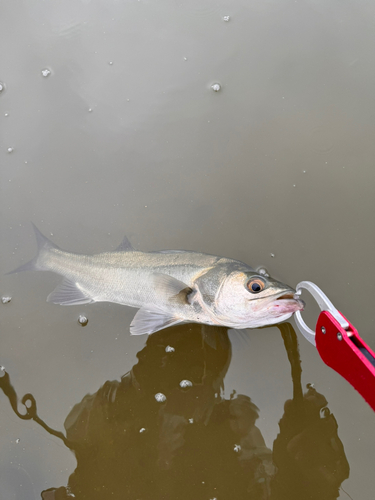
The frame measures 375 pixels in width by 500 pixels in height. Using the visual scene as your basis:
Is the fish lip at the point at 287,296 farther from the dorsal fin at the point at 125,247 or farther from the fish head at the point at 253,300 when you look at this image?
Answer: the dorsal fin at the point at 125,247

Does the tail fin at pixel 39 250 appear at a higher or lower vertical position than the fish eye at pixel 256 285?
lower

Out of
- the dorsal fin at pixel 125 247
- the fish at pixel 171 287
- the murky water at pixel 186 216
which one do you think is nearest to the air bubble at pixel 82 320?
the murky water at pixel 186 216

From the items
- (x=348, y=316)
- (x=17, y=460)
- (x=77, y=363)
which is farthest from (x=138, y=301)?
(x=348, y=316)

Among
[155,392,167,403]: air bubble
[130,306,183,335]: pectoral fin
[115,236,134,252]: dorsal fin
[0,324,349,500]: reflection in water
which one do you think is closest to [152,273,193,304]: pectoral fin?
[130,306,183,335]: pectoral fin

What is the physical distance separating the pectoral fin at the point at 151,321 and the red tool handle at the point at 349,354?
3.31 feet

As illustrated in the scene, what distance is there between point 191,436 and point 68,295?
1380 mm

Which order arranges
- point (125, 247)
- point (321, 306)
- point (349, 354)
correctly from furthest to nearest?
point (125, 247), point (321, 306), point (349, 354)

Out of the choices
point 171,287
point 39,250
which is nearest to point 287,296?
point 171,287

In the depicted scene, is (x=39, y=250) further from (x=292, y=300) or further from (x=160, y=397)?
(x=292, y=300)

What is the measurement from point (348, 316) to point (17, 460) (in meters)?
2.64

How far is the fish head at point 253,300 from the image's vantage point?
2162 millimetres

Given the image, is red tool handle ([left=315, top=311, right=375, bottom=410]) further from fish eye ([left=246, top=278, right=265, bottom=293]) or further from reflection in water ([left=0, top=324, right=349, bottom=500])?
reflection in water ([left=0, top=324, right=349, bottom=500])

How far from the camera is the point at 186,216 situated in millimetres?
3070

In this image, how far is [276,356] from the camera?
105 inches
